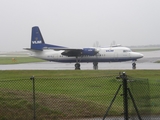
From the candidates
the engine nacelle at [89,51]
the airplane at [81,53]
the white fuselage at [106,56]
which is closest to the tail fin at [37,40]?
the airplane at [81,53]

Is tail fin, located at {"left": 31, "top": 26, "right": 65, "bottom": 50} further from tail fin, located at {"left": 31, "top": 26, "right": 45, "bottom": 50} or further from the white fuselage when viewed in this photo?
the white fuselage

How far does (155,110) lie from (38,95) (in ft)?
12.5

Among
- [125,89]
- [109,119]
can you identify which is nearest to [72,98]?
[109,119]

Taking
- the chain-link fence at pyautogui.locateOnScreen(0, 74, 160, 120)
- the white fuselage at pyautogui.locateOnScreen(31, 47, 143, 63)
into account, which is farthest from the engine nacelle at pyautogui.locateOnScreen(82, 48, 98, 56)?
the chain-link fence at pyautogui.locateOnScreen(0, 74, 160, 120)

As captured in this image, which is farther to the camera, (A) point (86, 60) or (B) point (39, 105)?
(A) point (86, 60)

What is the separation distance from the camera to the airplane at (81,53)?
1586 inches

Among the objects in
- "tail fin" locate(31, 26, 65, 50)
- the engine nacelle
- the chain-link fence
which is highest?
"tail fin" locate(31, 26, 65, 50)

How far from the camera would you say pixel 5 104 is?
10359 mm

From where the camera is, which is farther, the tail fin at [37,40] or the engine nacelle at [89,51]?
the tail fin at [37,40]

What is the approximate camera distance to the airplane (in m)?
40.3

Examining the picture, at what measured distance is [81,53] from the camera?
135ft

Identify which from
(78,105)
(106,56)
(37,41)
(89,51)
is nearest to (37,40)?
(37,41)

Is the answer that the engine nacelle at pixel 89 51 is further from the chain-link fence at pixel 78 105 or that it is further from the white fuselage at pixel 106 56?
the chain-link fence at pixel 78 105

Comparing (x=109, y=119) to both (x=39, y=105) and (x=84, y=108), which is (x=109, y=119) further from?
(x=39, y=105)
